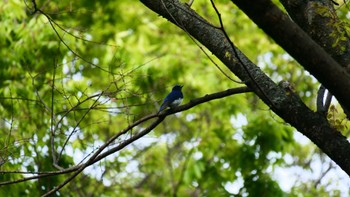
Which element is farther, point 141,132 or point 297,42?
point 141,132

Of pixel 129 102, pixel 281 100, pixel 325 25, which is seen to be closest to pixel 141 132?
pixel 281 100

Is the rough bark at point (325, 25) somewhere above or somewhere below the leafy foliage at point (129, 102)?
below

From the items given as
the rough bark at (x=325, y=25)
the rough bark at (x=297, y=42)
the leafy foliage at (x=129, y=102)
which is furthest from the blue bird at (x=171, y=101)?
the rough bark at (x=297, y=42)

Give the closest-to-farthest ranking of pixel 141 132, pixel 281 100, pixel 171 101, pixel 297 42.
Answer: pixel 297 42 < pixel 281 100 < pixel 141 132 < pixel 171 101

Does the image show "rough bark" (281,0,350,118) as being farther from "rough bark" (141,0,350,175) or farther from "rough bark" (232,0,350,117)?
"rough bark" (232,0,350,117)

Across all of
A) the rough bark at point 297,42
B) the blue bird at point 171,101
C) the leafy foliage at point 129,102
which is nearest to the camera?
the rough bark at point 297,42

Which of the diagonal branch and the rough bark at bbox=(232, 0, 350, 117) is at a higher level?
the diagonal branch

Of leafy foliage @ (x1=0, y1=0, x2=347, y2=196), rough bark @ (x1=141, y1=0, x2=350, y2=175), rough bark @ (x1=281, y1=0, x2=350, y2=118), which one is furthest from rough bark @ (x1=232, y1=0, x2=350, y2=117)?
leafy foliage @ (x1=0, y1=0, x2=347, y2=196)

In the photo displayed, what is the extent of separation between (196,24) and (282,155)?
186 inches

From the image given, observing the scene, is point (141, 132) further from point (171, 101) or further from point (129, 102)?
point (129, 102)

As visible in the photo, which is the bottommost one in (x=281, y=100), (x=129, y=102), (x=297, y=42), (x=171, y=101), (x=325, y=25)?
(x=297, y=42)

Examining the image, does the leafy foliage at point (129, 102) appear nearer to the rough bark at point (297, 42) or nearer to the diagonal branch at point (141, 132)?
the diagonal branch at point (141, 132)

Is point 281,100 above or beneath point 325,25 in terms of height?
beneath

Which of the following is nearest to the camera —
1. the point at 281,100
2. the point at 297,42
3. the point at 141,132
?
the point at 297,42
